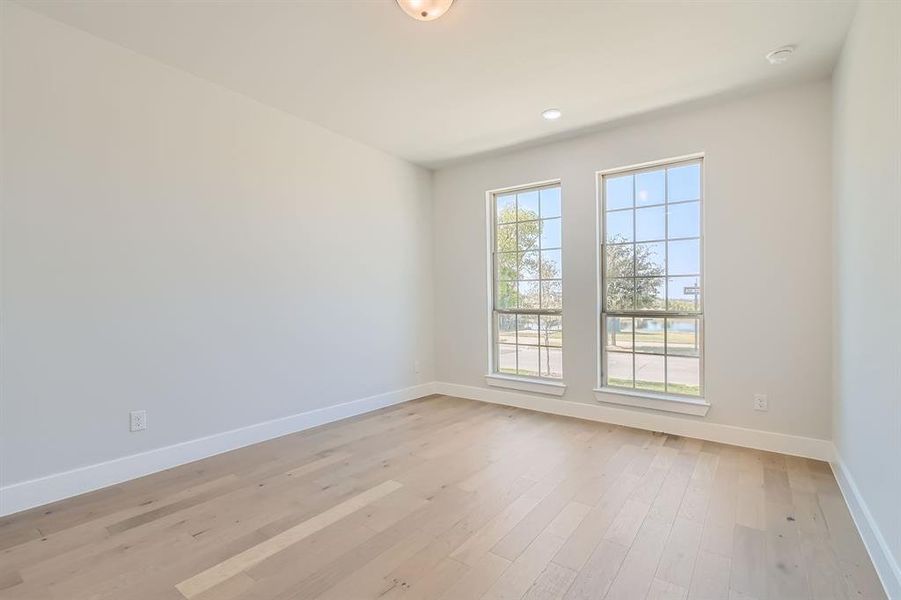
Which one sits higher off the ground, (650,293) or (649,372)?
(650,293)

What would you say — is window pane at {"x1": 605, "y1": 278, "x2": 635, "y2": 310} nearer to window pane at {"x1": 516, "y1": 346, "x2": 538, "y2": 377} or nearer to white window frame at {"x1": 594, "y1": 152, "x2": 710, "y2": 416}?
white window frame at {"x1": 594, "y1": 152, "x2": 710, "y2": 416}

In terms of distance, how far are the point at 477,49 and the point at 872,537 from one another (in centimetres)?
319

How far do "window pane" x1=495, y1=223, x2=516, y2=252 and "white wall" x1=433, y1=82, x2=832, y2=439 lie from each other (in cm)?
75

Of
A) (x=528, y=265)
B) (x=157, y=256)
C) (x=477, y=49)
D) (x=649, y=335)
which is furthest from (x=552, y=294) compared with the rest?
(x=157, y=256)

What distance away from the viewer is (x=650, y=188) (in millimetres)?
3816

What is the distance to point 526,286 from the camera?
15.3 ft

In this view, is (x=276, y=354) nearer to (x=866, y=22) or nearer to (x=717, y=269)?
(x=717, y=269)

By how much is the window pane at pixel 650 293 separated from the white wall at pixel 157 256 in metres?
2.59

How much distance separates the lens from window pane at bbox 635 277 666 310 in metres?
3.76

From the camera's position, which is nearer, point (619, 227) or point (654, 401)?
point (654, 401)

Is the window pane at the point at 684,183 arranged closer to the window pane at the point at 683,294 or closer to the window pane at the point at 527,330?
the window pane at the point at 683,294

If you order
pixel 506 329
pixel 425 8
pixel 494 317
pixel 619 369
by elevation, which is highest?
pixel 425 8

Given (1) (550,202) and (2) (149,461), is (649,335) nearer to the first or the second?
(1) (550,202)

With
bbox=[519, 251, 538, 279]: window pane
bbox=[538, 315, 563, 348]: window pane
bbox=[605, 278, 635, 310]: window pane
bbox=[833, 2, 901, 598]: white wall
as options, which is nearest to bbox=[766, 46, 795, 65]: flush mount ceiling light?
bbox=[833, 2, 901, 598]: white wall
